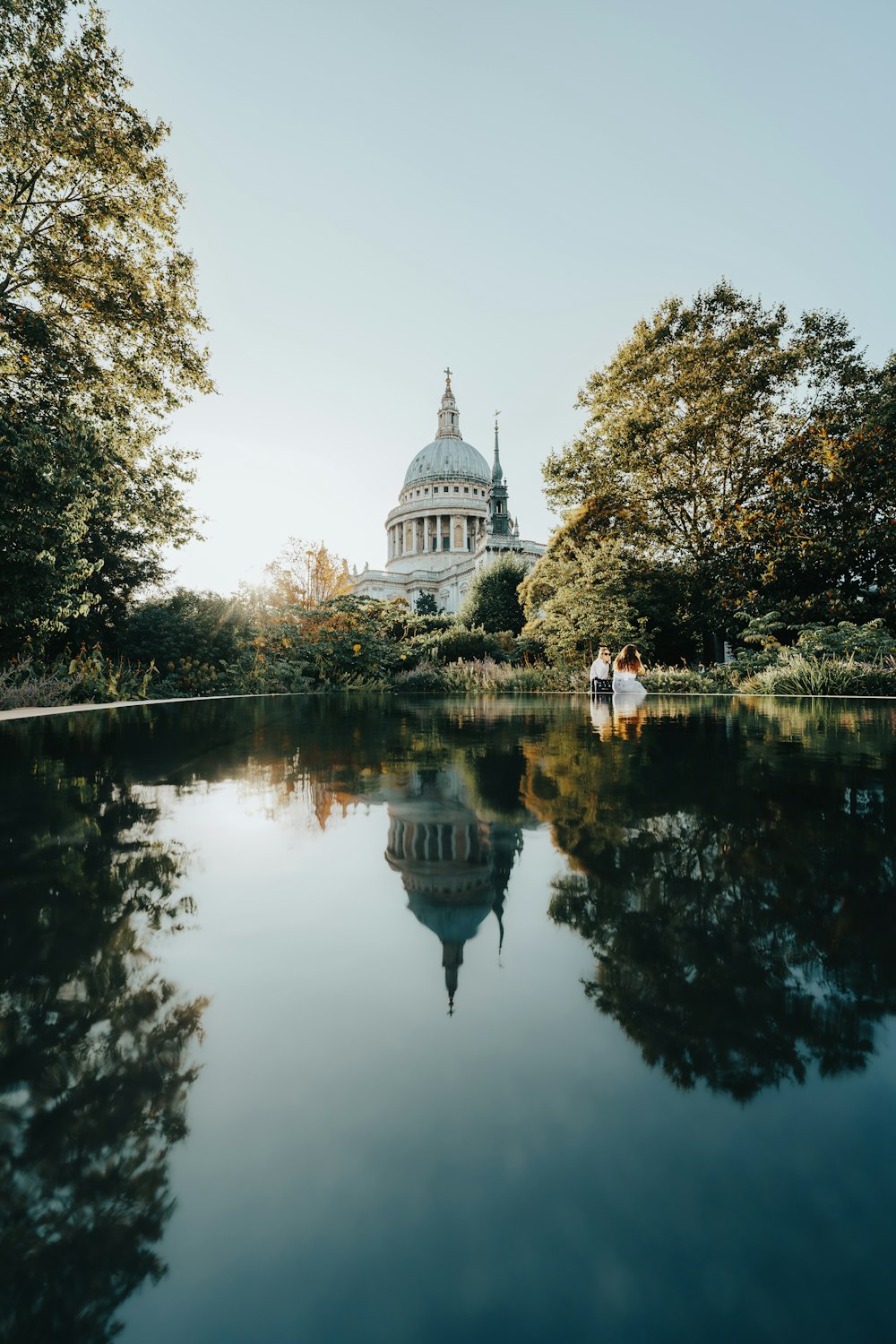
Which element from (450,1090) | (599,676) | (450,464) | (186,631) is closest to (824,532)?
(599,676)

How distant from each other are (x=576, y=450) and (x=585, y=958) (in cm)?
2106

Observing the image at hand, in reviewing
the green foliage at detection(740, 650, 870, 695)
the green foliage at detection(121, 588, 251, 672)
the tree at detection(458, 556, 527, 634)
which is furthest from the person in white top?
the tree at detection(458, 556, 527, 634)

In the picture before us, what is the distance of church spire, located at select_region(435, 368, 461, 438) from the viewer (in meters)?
94.2

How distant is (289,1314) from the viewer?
471mm

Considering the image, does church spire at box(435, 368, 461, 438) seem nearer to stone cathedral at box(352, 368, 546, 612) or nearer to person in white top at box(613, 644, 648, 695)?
stone cathedral at box(352, 368, 546, 612)

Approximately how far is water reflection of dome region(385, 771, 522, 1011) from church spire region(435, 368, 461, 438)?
9781 cm

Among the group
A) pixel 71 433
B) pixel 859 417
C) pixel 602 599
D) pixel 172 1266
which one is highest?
pixel 859 417

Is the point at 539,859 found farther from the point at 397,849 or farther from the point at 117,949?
the point at 117,949

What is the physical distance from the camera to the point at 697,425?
60.7ft

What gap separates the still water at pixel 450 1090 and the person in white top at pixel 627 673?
10660 millimetres

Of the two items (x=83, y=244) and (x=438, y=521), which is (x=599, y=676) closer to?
(x=83, y=244)

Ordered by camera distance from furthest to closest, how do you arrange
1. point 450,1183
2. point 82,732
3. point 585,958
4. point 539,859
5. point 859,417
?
point 859,417
point 82,732
point 539,859
point 585,958
point 450,1183

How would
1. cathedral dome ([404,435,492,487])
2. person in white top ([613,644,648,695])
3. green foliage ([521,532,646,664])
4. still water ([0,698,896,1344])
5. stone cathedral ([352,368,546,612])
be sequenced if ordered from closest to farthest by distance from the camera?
still water ([0,698,896,1344])
person in white top ([613,644,648,695])
green foliage ([521,532,646,664])
stone cathedral ([352,368,546,612])
cathedral dome ([404,435,492,487])

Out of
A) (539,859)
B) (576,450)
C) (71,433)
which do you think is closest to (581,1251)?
(539,859)
